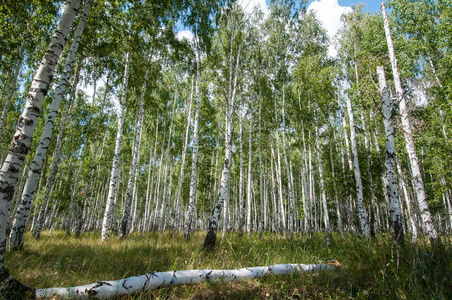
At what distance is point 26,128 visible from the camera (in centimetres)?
291

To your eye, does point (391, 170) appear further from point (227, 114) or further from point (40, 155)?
point (40, 155)

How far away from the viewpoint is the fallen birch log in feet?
8.27

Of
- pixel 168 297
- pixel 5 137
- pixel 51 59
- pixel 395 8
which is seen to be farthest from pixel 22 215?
pixel 395 8

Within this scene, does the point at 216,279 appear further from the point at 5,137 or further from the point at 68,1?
the point at 5,137

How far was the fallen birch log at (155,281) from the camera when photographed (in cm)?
252

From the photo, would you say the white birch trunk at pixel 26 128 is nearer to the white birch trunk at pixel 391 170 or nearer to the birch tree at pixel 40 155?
the birch tree at pixel 40 155

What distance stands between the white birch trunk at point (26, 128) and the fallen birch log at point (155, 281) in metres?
0.89

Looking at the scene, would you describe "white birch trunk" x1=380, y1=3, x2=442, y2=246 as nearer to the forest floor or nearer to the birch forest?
the birch forest

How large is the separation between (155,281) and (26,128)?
2882 mm

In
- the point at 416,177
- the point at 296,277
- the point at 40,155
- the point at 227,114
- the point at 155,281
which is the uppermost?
the point at 227,114

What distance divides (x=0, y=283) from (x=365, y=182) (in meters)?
15.9

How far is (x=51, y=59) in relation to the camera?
3.25 metres

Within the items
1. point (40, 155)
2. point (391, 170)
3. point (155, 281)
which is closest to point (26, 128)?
point (40, 155)

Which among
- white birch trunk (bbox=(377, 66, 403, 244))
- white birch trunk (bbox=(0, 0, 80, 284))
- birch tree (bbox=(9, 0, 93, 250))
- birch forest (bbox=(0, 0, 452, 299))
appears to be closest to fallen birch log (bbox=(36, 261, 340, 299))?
birch forest (bbox=(0, 0, 452, 299))
